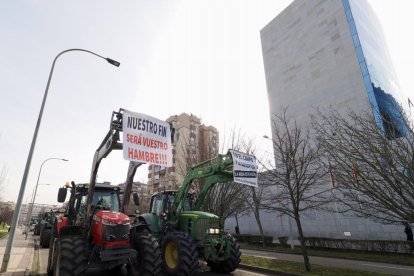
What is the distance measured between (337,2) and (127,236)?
41.0 m

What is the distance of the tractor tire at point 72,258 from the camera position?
6141 millimetres

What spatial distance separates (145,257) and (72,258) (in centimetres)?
174

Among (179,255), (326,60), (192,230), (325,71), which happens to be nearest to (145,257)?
(179,255)

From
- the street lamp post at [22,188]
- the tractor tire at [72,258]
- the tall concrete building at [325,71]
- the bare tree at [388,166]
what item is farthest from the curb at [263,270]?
the tall concrete building at [325,71]

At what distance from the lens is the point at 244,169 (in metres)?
9.69

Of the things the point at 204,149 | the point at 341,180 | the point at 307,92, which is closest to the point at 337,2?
the point at 307,92

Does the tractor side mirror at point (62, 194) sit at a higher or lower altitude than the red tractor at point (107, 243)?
higher

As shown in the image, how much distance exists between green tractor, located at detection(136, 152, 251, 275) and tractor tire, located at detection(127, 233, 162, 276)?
1375mm

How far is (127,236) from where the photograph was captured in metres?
7.17

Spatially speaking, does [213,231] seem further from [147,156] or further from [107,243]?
[147,156]

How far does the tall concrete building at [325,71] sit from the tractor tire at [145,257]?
2086 centimetres

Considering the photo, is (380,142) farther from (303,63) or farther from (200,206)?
(303,63)

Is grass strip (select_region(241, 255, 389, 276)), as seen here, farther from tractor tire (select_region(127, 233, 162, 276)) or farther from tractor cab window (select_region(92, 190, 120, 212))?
tractor cab window (select_region(92, 190, 120, 212))

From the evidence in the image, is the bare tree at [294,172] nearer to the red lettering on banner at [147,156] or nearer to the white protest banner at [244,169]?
the white protest banner at [244,169]
